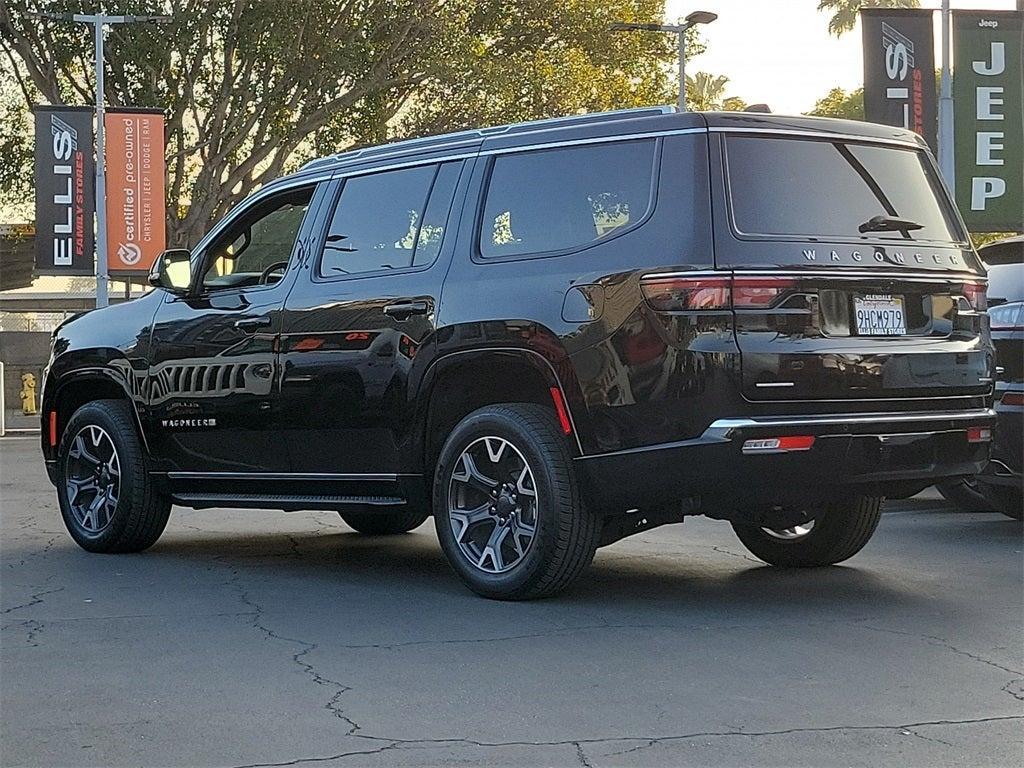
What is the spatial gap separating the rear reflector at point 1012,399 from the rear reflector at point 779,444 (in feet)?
9.51

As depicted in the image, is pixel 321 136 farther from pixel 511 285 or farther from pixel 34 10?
pixel 511 285

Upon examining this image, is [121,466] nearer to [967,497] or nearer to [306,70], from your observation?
[967,497]

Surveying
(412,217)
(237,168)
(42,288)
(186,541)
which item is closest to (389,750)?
(412,217)

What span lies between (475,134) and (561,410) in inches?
59.3

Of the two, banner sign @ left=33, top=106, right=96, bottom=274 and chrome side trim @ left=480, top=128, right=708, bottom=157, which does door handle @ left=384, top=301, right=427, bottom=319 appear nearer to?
chrome side trim @ left=480, top=128, right=708, bottom=157

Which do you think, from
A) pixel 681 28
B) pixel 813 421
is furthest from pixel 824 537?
pixel 681 28

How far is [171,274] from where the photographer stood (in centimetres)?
862

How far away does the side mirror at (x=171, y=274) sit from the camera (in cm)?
860

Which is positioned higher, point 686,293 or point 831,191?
point 831,191

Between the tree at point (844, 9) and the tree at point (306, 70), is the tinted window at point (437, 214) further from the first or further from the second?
the tree at point (844, 9)

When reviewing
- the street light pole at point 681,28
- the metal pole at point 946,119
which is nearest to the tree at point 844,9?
the street light pole at point 681,28

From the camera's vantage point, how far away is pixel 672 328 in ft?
20.9

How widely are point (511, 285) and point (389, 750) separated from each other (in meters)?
2.80

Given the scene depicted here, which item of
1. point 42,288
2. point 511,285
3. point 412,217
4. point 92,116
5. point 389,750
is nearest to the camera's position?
point 389,750
